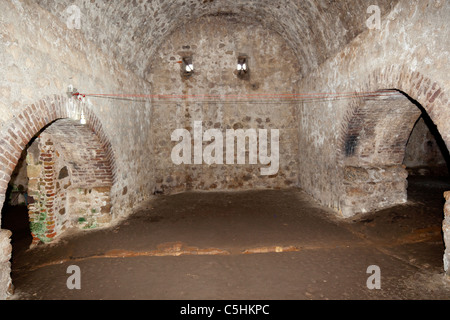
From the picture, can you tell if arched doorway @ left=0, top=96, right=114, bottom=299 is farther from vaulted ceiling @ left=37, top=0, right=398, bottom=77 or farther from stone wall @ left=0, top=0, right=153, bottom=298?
vaulted ceiling @ left=37, top=0, right=398, bottom=77

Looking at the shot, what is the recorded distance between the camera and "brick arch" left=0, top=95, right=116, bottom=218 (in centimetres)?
274

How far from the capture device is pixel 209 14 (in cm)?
738

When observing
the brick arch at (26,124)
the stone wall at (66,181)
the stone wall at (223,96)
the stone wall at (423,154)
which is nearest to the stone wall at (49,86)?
the brick arch at (26,124)

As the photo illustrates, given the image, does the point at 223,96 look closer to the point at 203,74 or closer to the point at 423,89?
the point at 203,74

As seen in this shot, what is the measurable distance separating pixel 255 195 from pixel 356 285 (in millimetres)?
4300

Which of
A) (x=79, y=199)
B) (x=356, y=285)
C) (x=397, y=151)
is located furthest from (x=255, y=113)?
(x=356, y=285)

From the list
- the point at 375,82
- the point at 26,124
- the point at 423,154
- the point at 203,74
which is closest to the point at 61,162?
the point at 26,124

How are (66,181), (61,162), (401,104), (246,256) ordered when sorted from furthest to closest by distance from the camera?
1. (66,181)
2. (61,162)
3. (401,104)
4. (246,256)

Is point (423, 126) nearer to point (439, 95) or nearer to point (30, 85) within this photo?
point (439, 95)

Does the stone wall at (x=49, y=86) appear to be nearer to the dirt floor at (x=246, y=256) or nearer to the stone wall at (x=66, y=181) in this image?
the stone wall at (x=66, y=181)

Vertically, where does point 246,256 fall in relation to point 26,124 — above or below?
below

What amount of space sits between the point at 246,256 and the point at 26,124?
3.13 meters

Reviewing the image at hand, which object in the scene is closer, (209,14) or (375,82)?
(375,82)

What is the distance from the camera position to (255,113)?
788 centimetres
